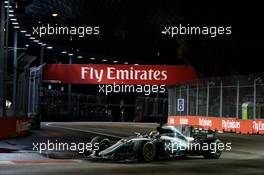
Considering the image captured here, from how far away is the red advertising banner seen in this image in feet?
154

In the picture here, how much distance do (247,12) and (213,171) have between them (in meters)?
36.8

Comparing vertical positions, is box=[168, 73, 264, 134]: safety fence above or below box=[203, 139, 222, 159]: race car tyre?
above

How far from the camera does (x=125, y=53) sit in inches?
3098

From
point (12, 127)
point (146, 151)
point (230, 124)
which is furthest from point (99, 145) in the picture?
point (230, 124)

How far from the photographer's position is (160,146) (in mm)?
17766

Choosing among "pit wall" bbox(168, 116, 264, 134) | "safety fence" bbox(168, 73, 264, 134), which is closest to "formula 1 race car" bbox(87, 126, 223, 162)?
"pit wall" bbox(168, 116, 264, 134)

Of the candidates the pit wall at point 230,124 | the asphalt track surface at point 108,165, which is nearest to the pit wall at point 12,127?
the asphalt track surface at point 108,165

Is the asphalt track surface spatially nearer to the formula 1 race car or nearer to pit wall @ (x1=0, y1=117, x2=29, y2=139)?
the formula 1 race car

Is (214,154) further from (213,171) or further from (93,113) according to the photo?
(93,113)

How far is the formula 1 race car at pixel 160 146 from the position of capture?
16.9 meters

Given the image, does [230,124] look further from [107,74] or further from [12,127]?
[12,127]

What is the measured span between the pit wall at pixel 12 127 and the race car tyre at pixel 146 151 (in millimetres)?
10168

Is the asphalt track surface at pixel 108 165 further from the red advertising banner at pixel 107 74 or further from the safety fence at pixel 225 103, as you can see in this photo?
the red advertising banner at pixel 107 74

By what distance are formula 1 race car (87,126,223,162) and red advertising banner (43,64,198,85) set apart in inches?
1086
